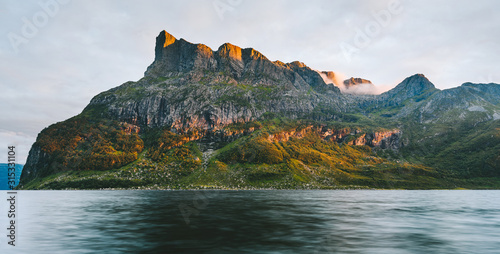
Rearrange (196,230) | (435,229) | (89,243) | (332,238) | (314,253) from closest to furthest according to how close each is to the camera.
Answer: (314,253), (89,243), (332,238), (196,230), (435,229)

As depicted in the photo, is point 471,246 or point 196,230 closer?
point 471,246

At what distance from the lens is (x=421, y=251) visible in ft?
86.8

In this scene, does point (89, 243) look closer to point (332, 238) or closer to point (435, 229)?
point (332, 238)

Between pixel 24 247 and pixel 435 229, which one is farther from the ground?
pixel 24 247

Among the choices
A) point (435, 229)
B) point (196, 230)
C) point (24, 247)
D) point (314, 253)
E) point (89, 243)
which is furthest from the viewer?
point (435, 229)

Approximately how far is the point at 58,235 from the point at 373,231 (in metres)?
44.5

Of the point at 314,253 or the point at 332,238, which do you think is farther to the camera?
the point at 332,238

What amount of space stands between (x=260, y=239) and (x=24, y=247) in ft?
84.5

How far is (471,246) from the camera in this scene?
29234 mm

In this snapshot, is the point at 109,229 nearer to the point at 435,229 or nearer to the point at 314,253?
the point at 314,253

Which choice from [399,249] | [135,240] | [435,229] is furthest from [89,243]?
[435,229]

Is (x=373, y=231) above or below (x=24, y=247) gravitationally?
below

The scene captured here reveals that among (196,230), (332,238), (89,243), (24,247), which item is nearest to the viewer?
(24,247)

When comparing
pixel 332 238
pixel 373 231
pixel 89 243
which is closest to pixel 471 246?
pixel 373 231
